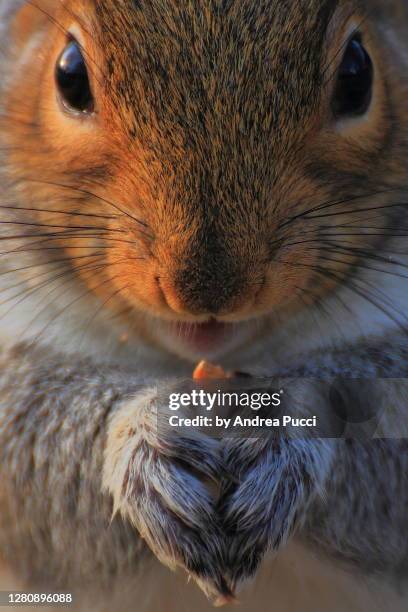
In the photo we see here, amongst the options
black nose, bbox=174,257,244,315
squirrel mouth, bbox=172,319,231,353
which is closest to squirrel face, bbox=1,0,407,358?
black nose, bbox=174,257,244,315

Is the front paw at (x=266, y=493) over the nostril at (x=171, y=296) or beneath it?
beneath

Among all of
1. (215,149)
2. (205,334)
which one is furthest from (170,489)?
(215,149)

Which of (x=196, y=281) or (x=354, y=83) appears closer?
→ (x=196, y=281)

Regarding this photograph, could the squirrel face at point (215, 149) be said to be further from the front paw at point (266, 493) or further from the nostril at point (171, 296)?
the front paw at point (266, 493)

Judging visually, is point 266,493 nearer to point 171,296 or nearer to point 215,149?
point 171,296

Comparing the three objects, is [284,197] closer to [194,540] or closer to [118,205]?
[118,205]

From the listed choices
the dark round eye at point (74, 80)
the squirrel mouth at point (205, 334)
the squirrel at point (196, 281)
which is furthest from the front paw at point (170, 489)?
the dark round eye at point (74, 80)

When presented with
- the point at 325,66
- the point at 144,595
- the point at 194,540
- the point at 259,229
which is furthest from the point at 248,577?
the point at 325,66
